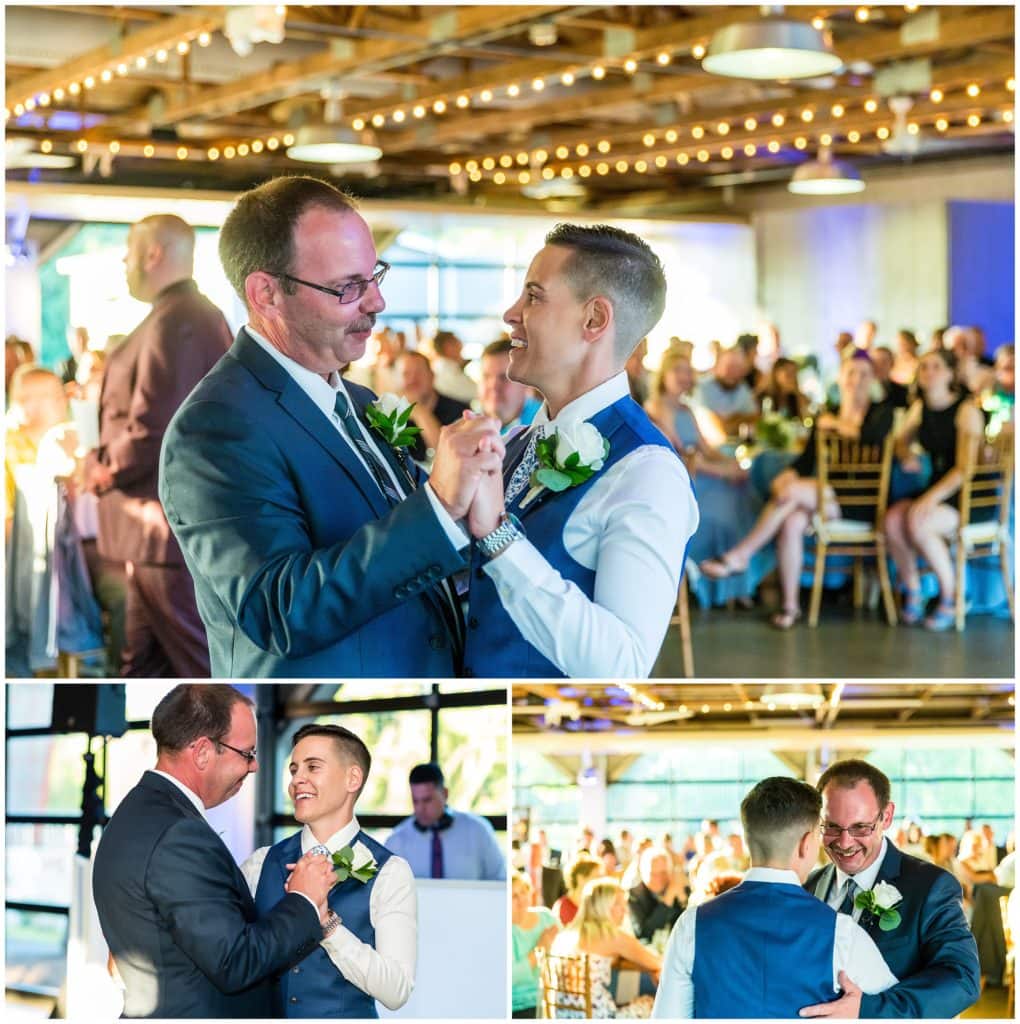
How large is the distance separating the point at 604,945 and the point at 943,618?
19.2 feet

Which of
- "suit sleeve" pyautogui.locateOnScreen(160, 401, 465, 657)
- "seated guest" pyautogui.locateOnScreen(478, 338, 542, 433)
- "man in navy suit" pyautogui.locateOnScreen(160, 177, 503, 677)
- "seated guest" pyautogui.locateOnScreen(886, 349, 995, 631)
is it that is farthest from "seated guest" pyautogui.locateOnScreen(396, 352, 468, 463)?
"suit sleeve" pyautogui.locateOnScreen(160, 401, 465, 657)

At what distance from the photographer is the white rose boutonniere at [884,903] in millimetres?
2436

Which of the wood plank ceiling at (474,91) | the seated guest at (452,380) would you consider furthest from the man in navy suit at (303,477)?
the seated guest at (452,380)

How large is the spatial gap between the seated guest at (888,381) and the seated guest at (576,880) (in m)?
6.35

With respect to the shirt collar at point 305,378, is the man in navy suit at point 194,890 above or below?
below

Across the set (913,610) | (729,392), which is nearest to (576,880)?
(913,610)

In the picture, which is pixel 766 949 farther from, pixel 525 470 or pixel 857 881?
pixel 525 470

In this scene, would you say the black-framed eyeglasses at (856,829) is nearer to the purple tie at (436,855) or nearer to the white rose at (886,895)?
the white rose at (886,895)

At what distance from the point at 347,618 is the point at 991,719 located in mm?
1167

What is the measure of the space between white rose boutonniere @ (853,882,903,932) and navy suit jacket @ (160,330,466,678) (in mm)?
933

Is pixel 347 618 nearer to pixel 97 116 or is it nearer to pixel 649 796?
pixel 649 796

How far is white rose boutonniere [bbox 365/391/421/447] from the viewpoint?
7.60ft

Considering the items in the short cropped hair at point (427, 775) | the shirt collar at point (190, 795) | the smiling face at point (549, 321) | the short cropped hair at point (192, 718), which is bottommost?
the shirt collar at point (190, 795)

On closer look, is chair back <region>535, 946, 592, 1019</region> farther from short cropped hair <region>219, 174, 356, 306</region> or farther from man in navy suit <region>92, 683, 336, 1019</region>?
short cropped hair <region>219, 174, 356, 306</region>
